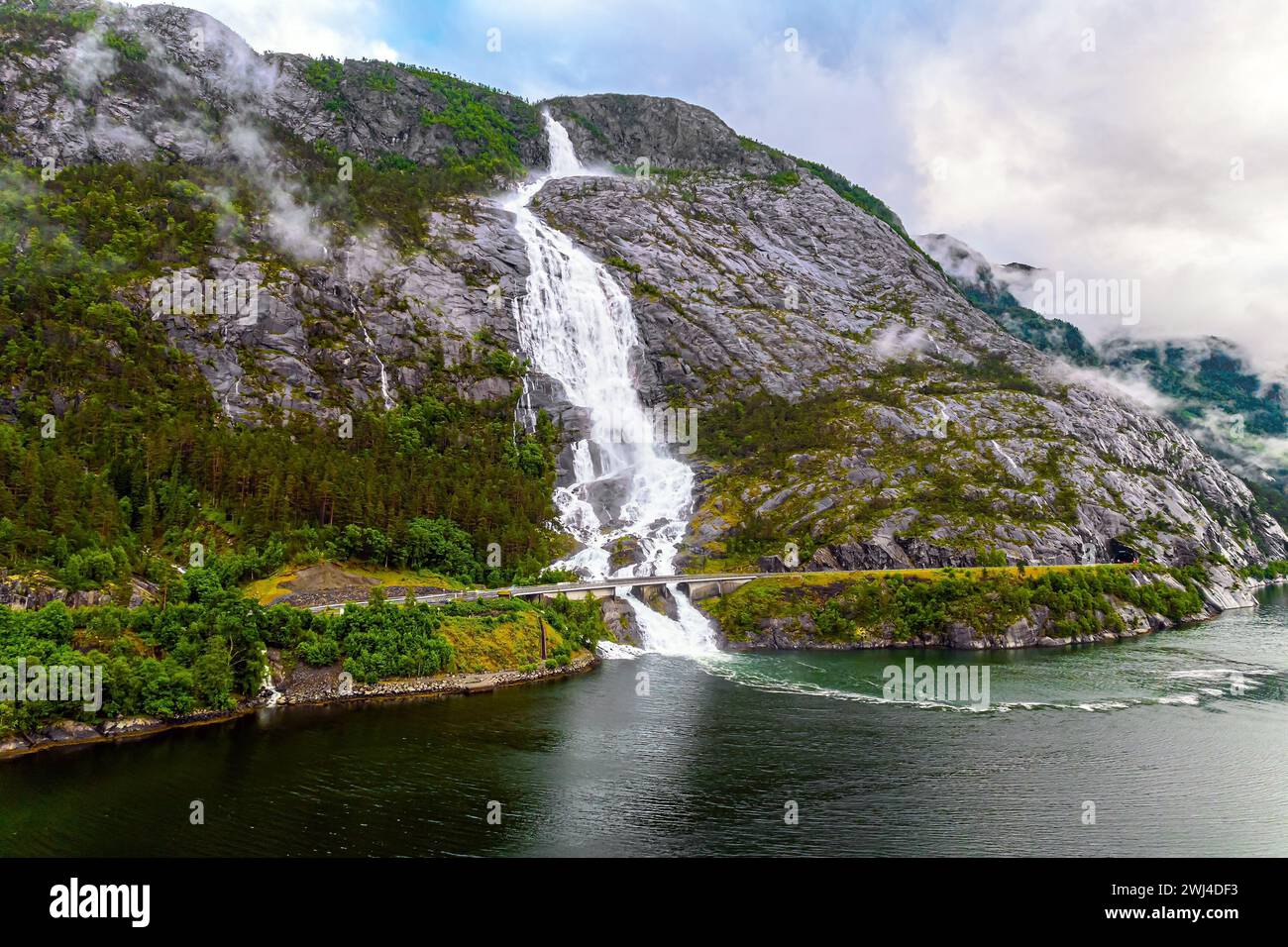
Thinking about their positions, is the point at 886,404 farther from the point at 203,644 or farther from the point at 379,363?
the point at 203,644

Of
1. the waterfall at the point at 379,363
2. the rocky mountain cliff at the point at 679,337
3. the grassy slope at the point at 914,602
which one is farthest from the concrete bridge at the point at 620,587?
the waterfall at the point at 379,363

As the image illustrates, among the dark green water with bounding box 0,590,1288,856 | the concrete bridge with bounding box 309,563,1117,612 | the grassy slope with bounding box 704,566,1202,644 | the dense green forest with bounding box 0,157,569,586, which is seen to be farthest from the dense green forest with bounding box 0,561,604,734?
the grassy slope with bounding box 704,566,1202,644

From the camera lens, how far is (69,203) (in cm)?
11500

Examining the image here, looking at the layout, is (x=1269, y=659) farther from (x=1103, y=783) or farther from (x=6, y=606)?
(x=6, y=606)

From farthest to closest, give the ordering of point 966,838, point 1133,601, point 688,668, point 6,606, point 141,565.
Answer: point 1133,601, point 688,668, point 141,565, point 6,606, point 966,838

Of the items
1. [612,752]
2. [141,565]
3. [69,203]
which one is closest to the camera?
[612,752]

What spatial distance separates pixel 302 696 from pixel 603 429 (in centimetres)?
8417

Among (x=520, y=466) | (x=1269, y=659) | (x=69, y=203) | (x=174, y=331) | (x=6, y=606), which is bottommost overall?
(x=1269, y=659)

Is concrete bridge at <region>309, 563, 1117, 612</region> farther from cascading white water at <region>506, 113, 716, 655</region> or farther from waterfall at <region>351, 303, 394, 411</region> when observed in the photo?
waterfall at <region>351, 303, 394, 411</region>

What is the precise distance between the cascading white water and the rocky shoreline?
69.4 ft

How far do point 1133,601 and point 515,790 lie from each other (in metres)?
87.1

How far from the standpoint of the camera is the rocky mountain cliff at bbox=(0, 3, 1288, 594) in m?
109

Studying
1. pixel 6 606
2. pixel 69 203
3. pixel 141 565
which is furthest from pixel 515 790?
pixel 69 203

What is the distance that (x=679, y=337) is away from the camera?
154 meters
